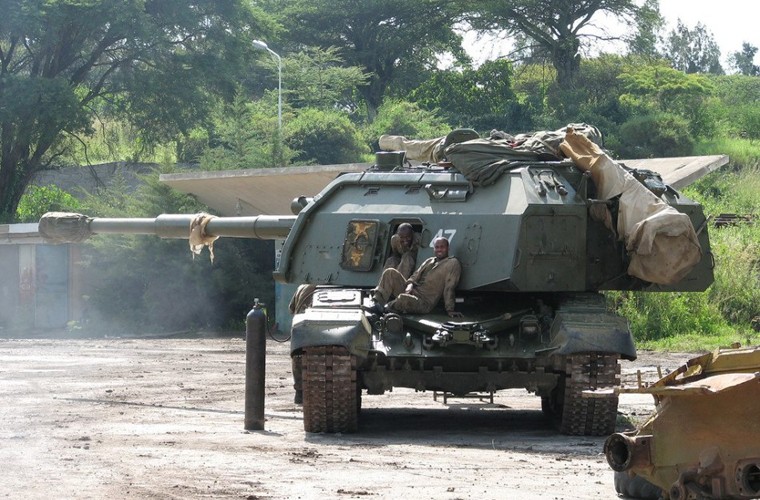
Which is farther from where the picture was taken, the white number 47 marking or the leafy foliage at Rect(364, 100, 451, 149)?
the leafy foliage at Rect(364, 100, 451, 149)

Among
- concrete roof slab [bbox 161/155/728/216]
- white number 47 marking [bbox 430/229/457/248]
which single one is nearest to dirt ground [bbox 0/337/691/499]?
white number 47 marking [bbox 430/229/457/248]

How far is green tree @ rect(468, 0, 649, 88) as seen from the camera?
44.7 metres

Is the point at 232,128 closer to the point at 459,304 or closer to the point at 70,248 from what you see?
the point at 70,248

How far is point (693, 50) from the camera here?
72688mm

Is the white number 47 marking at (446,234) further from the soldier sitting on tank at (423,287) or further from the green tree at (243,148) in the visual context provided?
the green tree at (243,148)

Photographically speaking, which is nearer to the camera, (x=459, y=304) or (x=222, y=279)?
(x=459, y=304)

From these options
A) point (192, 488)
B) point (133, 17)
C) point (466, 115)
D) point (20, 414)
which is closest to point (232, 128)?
point (133, 17)

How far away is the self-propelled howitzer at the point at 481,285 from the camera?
1047 cm

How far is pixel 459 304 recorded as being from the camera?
11555mm

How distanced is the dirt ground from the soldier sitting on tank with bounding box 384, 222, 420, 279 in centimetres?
132

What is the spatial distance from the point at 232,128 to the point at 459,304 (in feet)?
71.3

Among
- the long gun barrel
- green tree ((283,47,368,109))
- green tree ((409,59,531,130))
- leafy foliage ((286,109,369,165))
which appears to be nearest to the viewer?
the long gun barrel

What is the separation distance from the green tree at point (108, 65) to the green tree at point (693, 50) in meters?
38.3

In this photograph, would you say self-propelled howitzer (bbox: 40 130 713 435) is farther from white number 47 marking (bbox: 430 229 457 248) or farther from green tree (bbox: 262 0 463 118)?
green tree (bbox: 262 0 463 118)
